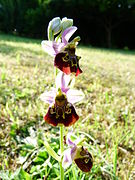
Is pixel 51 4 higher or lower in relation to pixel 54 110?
higher

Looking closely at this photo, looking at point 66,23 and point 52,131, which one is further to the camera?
point 52,131

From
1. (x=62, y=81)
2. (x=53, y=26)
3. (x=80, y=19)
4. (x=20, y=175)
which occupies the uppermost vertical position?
(x=80, y=19)

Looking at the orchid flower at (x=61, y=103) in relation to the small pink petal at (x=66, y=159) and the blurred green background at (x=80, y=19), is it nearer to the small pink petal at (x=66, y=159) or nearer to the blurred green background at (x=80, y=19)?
the small pink petal at (x=66, y=159)

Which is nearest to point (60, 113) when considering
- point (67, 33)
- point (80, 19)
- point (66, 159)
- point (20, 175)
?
point (66, 159)

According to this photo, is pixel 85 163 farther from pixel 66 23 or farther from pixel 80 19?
pixel 80 19

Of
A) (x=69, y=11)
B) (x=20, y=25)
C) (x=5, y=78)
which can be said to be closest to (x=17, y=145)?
(x=5, y=78)

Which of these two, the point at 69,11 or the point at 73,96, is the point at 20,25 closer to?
the point at 69,11

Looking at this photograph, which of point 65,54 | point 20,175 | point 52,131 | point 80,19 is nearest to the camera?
point 65,54
